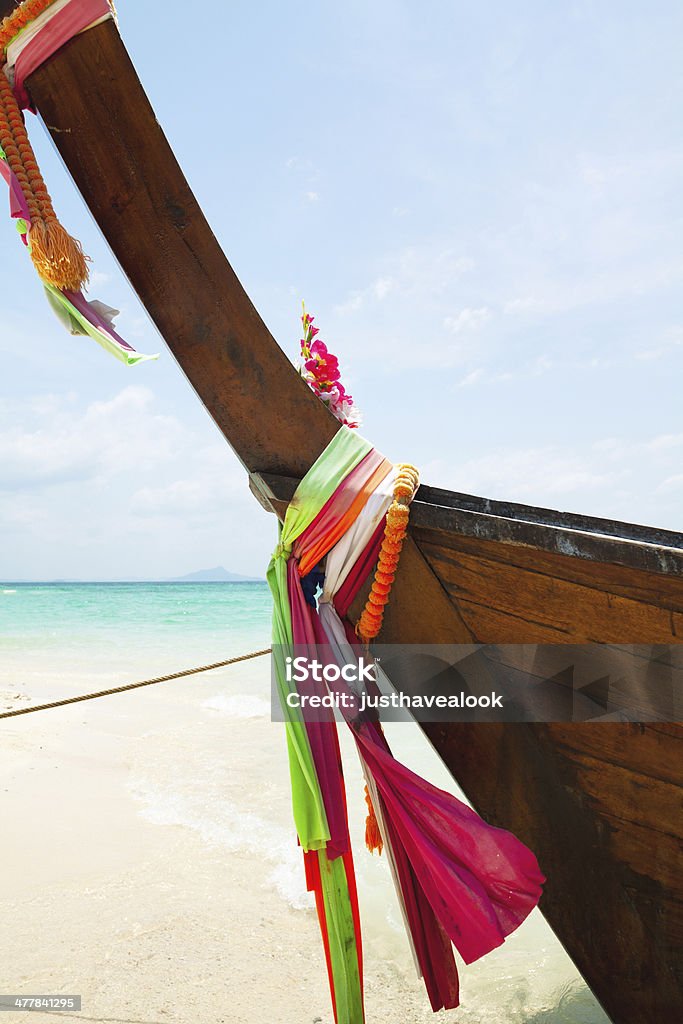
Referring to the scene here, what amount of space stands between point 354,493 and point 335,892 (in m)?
0.87

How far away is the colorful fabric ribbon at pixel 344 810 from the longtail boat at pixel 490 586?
103 millimetres

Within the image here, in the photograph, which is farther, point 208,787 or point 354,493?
point 208,787

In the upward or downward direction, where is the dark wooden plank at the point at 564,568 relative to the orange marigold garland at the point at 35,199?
downward

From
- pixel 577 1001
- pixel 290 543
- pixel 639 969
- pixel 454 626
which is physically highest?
pixel 290 543

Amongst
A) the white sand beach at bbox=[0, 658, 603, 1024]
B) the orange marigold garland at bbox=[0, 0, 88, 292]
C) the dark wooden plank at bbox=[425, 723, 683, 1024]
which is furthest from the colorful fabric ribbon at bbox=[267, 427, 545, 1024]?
the white sand beach at bbox=[0, 658, 603, 1024]

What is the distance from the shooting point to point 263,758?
570 cm

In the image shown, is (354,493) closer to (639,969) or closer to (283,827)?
(639,969)

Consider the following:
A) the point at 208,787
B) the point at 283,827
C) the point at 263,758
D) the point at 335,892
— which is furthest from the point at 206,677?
the point at 335,892

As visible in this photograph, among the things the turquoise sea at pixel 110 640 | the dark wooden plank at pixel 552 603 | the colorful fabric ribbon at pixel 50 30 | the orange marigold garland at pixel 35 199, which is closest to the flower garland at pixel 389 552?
the dark wooden plank at pixel 552 603

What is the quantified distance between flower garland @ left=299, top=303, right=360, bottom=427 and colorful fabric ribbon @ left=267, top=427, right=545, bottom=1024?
0.44ft

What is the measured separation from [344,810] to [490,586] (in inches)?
23.1

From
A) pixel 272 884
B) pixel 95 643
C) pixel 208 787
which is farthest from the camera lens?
pixel 95 643

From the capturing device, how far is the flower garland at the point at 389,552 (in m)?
1.65

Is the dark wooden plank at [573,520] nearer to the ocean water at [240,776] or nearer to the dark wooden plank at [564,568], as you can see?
the dark wooden plank at [564,568]
